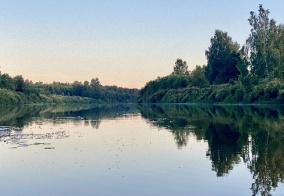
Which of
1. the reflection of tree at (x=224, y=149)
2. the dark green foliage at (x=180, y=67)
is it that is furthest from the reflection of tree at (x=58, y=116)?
the dark green foliage at (x=180, y=67)

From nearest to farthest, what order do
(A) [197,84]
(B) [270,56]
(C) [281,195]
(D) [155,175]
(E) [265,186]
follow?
1. (C) [281,195]
2. (E) [265,186]
3. (D) [155,175]
4. (B) [270,56]
5. (A) [197,84]

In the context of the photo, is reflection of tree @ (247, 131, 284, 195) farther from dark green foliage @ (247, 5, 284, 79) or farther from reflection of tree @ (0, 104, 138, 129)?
dark green foliage @ (247, 5, 284, 79)

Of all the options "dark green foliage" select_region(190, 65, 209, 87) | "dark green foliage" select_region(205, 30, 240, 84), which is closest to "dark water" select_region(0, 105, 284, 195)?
"dark green foliage" select_region(205, 30, 240, 84)

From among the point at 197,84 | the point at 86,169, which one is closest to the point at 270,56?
the point at 197,84

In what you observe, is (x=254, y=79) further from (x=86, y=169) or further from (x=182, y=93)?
(x=86, y=169)

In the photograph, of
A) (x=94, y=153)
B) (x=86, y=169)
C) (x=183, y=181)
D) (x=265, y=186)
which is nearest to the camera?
(x=265, y=186)

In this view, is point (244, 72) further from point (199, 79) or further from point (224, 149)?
point (224, 149)

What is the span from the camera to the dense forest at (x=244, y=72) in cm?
8829

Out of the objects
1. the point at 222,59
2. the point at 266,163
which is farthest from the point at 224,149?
the point at 222,59

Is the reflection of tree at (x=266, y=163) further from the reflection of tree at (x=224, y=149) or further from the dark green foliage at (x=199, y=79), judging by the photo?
the dark green foliage at (x=199, y=79)

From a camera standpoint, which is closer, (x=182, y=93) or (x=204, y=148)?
(x=204, y=148)

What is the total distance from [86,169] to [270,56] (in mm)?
80438

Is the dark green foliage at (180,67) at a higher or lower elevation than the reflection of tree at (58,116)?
higher

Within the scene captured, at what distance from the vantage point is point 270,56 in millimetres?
89062
